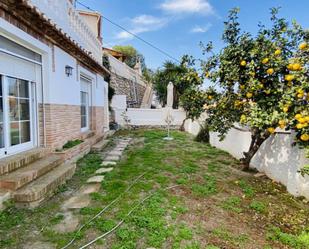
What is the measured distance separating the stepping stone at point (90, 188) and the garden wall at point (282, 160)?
432 centimetres

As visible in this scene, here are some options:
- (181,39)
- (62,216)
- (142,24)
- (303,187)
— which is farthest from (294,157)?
(142,24)

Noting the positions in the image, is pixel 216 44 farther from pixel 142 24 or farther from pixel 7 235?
pixel 142 24

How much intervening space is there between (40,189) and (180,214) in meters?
2.45

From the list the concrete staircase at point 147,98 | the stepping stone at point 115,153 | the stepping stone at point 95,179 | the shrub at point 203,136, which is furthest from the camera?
the concrete staircase at point 147,98

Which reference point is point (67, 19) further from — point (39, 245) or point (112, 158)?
point (39, 245)

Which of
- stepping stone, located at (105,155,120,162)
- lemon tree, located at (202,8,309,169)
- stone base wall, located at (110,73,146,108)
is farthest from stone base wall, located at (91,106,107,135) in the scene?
stone base wall, located at (110,73,146,108)

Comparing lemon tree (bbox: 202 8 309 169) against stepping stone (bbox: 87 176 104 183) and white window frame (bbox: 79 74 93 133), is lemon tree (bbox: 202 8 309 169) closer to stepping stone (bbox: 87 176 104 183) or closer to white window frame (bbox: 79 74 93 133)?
stepping stone (bbox: 87 176 104 183)

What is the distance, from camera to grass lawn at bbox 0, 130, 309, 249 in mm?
3174

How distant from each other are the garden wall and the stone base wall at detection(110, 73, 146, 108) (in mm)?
13718

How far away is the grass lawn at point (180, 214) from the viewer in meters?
3.17

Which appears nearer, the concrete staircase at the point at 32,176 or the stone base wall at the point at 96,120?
the concrete staircase at the point at 32,176

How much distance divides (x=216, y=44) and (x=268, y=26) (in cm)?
122

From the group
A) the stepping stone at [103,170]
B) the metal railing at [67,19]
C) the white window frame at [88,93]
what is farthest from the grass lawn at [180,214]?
the metal railing at [67,19]

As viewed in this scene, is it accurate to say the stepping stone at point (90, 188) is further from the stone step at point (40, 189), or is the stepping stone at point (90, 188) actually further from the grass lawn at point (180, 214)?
the stone step at point (40, 189)
